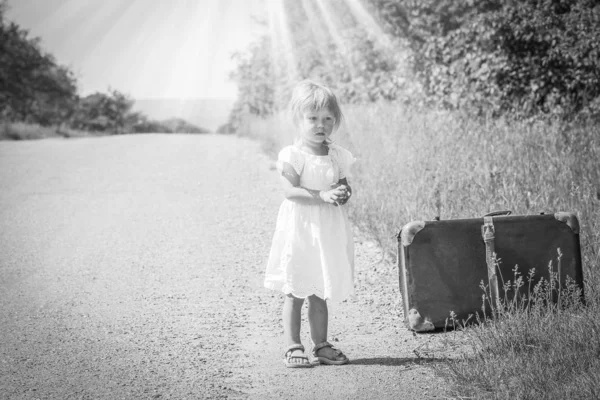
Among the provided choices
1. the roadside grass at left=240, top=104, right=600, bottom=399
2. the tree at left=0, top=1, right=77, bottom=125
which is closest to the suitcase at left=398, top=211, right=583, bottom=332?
the roadside grass at left=240, top=104, right=600, bottom=399

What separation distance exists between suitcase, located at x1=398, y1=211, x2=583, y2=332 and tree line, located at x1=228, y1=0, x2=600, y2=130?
21.1 ft

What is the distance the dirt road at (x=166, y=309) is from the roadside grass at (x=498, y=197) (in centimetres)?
34

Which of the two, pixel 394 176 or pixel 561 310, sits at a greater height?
pixel 394 176

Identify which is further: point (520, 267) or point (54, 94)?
point (54, 94)

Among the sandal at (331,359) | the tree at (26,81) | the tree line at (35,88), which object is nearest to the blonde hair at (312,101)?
the sandal at (331,359)

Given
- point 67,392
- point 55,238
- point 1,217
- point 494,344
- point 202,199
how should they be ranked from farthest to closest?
1. point 202,199
2. point 1,217
3. point 55,238
4. point 494,344
5. point 67,392

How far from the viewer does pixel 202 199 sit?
8.73 m

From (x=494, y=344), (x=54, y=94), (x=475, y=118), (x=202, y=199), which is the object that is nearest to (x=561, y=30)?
(x=475, y=118)

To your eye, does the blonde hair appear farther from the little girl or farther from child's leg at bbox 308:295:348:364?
child's leg at bbox 308:295:348:364

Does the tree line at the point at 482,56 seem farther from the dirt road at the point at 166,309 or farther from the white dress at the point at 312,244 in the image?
the white dress at the point at 312,244

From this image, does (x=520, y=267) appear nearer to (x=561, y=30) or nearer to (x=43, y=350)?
(x=43, y=350)

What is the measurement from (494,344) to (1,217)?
6352 millimetres

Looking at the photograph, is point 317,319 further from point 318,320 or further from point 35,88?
point 35,88

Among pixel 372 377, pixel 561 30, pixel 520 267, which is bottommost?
pixel 372 377
